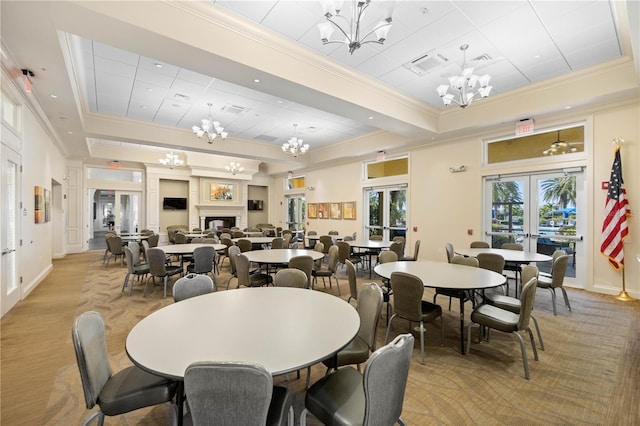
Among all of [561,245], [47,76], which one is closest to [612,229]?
[561,245]

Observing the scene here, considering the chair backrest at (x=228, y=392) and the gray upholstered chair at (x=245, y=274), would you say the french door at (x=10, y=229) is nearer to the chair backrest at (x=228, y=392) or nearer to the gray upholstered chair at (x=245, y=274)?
the gray upholstered chair at (x=245, y=274)

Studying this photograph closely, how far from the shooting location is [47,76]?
444 centimetres

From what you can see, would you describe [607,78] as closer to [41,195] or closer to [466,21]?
[466,21]

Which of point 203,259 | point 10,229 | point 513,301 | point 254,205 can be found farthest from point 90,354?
point 254,205

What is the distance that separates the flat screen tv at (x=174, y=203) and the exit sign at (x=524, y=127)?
13.5 metres

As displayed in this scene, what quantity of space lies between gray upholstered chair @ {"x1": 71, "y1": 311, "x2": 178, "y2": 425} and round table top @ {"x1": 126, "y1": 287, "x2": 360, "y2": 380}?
23 centimetres

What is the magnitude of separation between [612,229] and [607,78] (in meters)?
A: 2.77

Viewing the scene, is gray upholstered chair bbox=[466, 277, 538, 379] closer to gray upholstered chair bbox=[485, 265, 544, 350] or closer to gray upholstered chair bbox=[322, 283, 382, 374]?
gray upholstered chair bbox=[485, 265, 544, 350]

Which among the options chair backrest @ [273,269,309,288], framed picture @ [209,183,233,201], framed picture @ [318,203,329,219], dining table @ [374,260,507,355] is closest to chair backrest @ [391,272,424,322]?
dining table @ [374,260,507,355]

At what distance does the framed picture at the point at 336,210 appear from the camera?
11797 mm

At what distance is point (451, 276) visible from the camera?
356 cm

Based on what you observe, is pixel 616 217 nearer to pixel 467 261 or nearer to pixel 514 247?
pixel 514 247

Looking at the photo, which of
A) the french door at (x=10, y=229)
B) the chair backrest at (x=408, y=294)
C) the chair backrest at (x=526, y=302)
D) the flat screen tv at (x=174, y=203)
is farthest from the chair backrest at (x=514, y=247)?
the flat screen tv at (x=174, y=203)

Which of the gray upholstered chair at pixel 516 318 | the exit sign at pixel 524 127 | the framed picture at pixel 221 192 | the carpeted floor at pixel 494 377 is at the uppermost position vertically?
the exit sign at pixel 524 127
